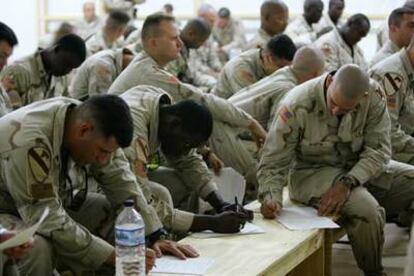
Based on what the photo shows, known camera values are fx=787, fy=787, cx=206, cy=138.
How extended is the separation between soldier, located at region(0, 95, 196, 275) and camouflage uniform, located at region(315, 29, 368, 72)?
12.5 ft

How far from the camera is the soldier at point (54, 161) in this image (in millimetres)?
2830

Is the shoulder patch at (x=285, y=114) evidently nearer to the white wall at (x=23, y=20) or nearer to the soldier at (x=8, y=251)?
the soldier at (x=8, y=251)

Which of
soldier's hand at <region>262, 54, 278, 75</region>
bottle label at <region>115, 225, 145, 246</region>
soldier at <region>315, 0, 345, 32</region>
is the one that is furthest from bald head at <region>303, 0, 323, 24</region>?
bottle label at <region>115, 225, 145, 246</region>

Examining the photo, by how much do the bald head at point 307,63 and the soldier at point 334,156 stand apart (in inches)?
36.7

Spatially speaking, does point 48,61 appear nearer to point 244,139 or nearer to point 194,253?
point 244,139

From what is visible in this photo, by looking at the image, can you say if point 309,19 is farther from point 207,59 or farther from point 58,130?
point 58,130

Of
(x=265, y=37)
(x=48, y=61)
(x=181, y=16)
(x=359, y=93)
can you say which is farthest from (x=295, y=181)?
Result: (x=181, y=16)

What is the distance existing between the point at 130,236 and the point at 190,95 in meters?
1.98

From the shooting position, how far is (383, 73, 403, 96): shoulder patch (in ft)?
15.5

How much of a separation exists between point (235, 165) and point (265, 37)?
2.22m

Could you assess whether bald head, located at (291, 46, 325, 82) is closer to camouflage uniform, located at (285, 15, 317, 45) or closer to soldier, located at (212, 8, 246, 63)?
camouflage uniform, located at (285, 15, 317, 45)

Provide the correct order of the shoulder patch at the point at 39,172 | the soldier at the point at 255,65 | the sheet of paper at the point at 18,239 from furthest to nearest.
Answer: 1. the soldier at the point at 255,65
2. the shoulder patch at the point at 39,172
3. the sheet of paper at the point at 18,239

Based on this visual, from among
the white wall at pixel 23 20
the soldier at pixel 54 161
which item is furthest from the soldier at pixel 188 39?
the white wall at pixel 23 20

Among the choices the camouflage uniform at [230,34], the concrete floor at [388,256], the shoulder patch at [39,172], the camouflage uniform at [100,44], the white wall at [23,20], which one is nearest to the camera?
the shoulder patch at [39,172]
